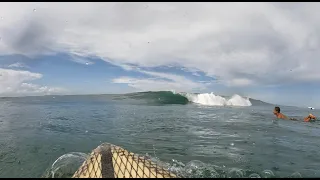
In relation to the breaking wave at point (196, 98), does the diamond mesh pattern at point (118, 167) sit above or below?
below

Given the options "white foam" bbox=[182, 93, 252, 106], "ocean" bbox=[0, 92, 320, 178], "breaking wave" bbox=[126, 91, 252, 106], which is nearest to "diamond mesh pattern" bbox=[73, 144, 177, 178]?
"ocean" bbox=[0, 92, 320, 178]

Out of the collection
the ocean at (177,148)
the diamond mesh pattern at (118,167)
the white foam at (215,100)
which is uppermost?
the white foam at (215,100)

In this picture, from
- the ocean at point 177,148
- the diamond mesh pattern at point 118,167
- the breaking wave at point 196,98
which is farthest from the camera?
the breaking wave at point 196,98

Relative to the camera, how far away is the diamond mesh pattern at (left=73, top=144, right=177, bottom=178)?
3.99 meters

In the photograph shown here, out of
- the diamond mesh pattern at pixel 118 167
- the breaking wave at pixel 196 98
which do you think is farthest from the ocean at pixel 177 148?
the breaking wave at pixel 196 98

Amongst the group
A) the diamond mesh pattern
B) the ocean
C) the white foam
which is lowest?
the ocean

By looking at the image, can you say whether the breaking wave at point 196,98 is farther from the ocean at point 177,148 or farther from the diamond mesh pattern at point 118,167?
the diamond mesh pattern at point 118,167

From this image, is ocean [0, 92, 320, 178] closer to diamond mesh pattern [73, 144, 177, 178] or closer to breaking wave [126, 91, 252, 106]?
diamond mesh pattern [73, 144, 177, 178]

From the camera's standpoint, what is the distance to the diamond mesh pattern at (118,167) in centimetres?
399

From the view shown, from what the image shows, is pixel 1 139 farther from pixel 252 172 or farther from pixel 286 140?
pixel 286 140

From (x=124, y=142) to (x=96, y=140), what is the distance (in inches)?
49.8

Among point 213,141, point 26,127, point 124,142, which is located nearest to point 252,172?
point 213,141

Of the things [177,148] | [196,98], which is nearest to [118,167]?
[177,148]

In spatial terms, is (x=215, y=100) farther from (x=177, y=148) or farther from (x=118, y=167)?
(x=118, y=167)
